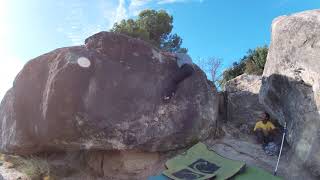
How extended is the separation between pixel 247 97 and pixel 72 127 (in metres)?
6.34

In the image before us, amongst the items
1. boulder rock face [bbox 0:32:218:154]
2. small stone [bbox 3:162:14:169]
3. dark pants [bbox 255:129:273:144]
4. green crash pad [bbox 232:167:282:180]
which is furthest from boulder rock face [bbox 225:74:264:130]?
small stone [bbox 3:162:14:169]

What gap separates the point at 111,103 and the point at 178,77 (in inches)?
79.4

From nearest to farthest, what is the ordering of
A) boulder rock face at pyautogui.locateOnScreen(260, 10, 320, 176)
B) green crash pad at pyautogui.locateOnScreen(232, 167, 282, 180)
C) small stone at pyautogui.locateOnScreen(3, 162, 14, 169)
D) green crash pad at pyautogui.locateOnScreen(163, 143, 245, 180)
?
green crash pad at pyautogui.locateOnScreen(232, 167, 282, 180) → green crash pad at pyautogui.locateOnScreen(163, 143, 245, 180) → boulder rock face at pyautogui.locateOnScreen(260, 10, 320, 176) → small stone at pyautogui.locateOnScreen(3, 162, 14, 169)

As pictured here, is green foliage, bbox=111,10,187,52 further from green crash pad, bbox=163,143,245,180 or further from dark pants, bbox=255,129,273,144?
green crash pad, bbox=163,143,245,180

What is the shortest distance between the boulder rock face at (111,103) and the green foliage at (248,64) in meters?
12.7

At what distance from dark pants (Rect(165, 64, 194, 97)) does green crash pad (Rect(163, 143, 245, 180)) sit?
6.49 feet

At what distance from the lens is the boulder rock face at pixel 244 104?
42.3 feet

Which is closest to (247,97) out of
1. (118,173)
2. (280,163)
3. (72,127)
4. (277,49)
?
(277,49)

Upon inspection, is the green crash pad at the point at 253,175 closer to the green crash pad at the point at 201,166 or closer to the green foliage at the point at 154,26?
the green crash pad at the point at 201,166

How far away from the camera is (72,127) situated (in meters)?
10.0

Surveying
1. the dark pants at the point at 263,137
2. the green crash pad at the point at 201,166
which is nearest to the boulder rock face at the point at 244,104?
the dark pants at the point at 263,137

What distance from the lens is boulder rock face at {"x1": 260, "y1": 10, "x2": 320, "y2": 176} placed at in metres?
8.37

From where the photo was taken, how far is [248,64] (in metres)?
23.6

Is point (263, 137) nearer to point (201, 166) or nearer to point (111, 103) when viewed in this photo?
point (201, 166)
